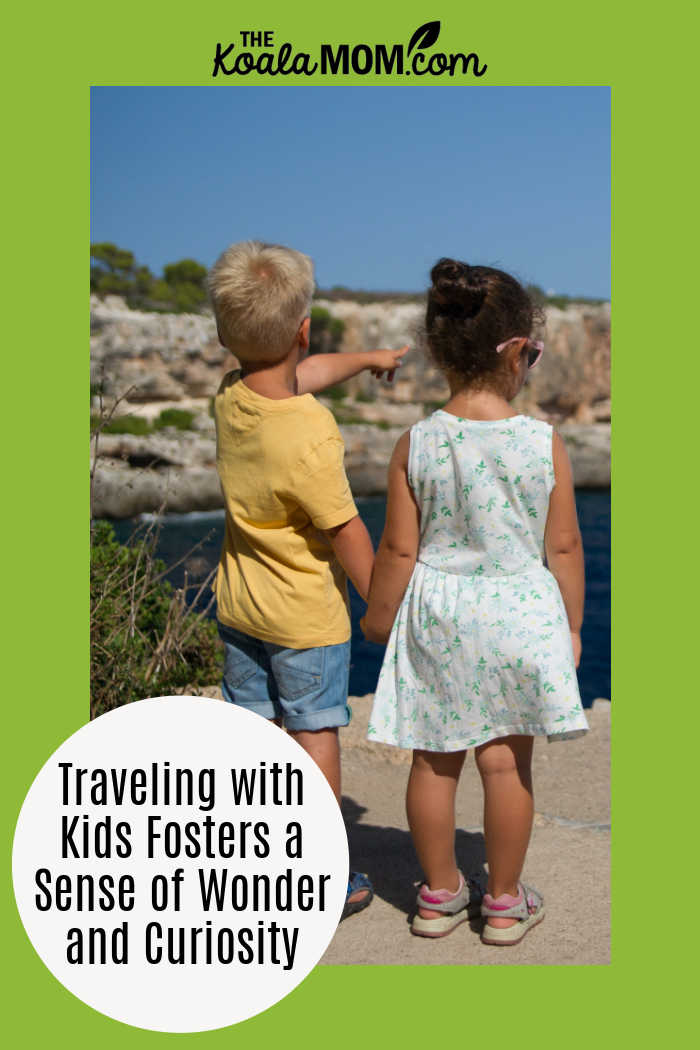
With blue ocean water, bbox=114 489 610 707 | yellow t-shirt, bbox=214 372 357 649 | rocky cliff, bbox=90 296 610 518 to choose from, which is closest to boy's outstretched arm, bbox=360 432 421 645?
yellow t-shirt, bbox=214 372 357 649

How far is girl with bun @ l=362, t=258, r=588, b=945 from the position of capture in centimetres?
285

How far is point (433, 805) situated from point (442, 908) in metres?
0.32

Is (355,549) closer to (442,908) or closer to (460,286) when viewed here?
(460,286)

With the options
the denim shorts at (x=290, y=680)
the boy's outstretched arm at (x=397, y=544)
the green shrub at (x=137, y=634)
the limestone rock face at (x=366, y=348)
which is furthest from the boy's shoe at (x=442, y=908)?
the limestone rock face at (x=366, y=348)

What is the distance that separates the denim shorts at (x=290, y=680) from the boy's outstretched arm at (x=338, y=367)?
747 millimetres

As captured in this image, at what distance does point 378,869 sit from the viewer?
362cm

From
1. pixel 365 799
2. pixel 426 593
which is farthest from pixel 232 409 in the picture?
pixel 365 799

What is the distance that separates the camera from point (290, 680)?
3.02 m

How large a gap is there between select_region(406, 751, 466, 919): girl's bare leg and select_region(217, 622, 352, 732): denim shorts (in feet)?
0.85

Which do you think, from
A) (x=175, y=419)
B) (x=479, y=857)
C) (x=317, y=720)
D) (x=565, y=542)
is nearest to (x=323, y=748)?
(x=317, y=720)

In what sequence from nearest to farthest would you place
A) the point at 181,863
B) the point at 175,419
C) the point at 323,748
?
the point at 181,863, the point at 323,748, the point at 175,419

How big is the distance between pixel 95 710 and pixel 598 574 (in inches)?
653

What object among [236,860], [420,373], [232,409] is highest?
[420,373]

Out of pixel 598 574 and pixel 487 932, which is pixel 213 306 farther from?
pixel 598 574
